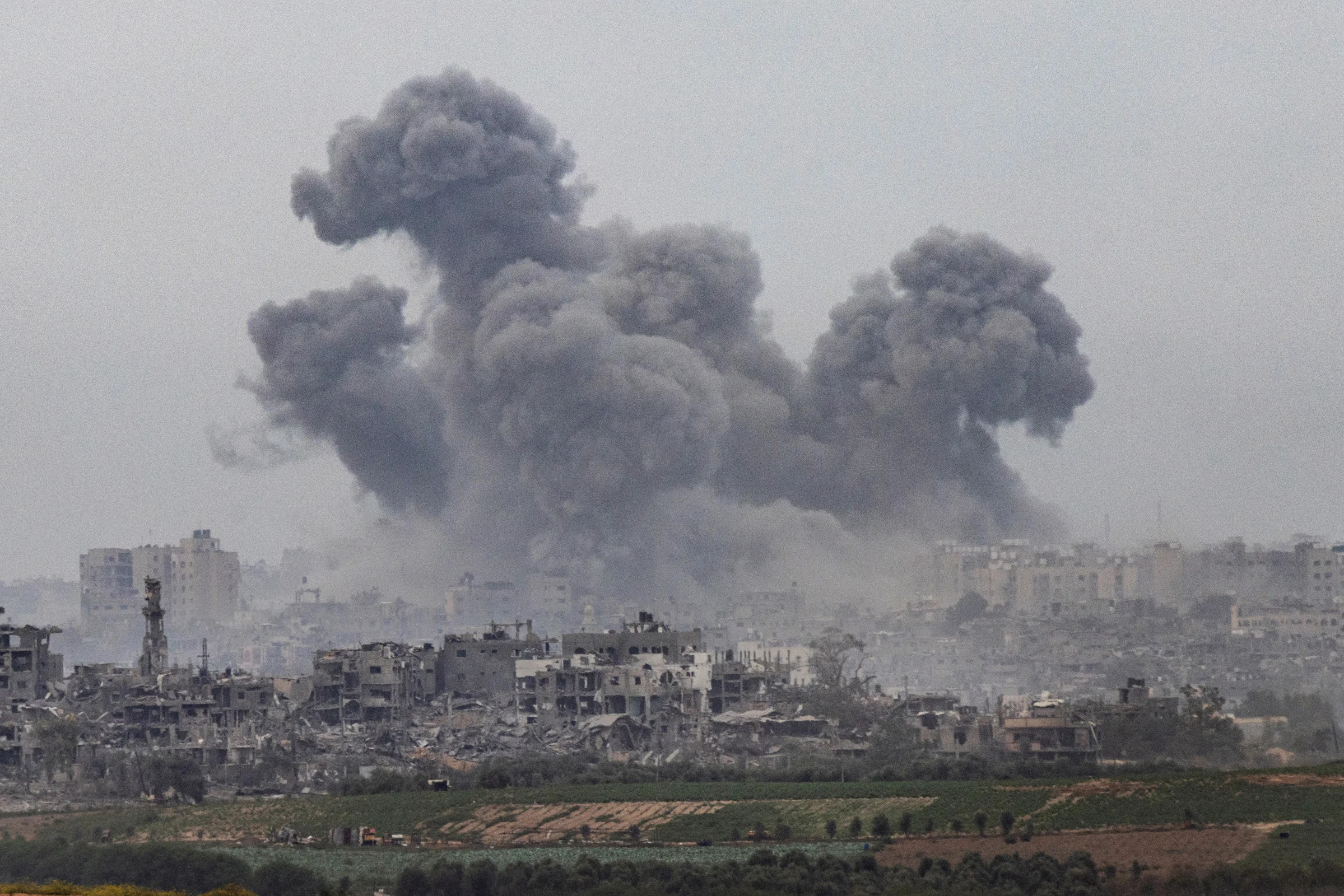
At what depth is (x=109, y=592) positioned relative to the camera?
149m

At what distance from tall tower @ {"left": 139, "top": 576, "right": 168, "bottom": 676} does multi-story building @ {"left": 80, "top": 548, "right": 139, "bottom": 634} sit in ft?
209

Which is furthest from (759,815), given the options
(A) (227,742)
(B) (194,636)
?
(B) (194,636)

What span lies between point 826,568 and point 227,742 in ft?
147

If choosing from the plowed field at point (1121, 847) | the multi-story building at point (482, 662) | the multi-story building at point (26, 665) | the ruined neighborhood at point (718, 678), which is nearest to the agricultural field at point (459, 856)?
the plowed field at point (1121, 847)

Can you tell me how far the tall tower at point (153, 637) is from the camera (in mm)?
80375

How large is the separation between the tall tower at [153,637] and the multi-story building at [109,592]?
6355 centimetres

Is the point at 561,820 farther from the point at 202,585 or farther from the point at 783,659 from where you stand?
the point at 202,585

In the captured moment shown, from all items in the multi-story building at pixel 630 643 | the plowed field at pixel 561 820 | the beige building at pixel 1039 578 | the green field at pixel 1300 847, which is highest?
the beige building at pixel 1039 578

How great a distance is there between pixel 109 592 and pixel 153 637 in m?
68.4

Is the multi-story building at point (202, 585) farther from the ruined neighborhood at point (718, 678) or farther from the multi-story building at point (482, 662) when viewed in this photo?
the multi-story building at point (482, 662)

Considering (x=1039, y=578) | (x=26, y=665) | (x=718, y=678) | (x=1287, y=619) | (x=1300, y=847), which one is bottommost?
(x=1300, y=847)

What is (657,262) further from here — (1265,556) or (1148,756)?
(1148,756)

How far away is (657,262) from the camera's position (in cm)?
10869

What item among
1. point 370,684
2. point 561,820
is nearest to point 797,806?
point 561,820
